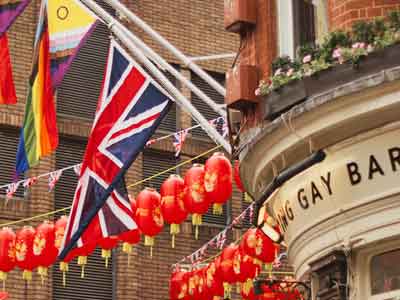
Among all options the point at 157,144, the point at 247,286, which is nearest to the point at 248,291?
the point at 247,286

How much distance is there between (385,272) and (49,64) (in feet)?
29.3

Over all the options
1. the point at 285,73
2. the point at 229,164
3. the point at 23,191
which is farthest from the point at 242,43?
the point at 23,191

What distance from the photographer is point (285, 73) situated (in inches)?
563

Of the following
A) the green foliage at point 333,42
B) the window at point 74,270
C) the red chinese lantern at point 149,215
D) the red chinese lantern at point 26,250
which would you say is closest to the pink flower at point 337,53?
the green foliage at point 333,42

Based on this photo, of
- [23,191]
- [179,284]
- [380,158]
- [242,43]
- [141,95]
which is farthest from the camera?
[23,191]

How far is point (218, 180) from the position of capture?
2089cm

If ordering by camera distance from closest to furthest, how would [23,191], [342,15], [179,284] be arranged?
[342,15] → [179,284] → [23,191]

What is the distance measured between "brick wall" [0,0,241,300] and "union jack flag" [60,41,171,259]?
8.98 m

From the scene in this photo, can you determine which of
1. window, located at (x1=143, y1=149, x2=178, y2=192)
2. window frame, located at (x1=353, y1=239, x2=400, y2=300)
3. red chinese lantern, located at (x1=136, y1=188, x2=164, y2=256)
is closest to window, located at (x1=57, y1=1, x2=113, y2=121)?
window, located at (x1=143, y1=149, x2=178, y2=192)

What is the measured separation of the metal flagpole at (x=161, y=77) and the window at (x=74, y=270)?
261 inches

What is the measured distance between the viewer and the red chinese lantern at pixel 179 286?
25172 millimetres

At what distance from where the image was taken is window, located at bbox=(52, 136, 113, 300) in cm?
2791

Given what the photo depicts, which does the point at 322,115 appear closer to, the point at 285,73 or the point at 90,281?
the point at 285,73

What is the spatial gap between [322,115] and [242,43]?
9.43ft
